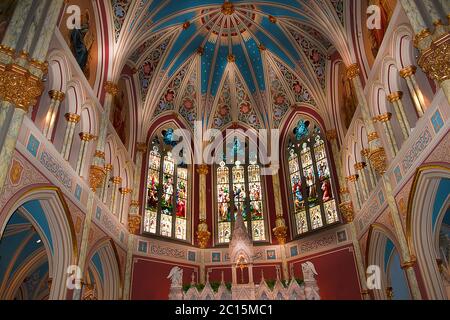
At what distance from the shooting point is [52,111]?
1180 centimetres

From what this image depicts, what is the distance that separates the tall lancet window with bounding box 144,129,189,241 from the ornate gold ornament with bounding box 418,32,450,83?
14.2 metres

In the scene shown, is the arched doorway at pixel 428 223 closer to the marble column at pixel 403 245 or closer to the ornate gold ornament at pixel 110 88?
the marble column at pixel 403 245

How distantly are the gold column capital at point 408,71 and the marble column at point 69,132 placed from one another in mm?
11141

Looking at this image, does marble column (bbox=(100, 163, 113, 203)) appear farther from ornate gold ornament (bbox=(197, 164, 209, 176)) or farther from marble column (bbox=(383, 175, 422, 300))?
marble column (bbox=(383, 175, 422, 300))

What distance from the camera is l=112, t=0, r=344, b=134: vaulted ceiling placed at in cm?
1777

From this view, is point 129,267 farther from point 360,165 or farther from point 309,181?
point 360,165

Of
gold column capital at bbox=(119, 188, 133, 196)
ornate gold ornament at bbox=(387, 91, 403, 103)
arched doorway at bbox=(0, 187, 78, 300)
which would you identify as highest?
ornate gold ornament at bbox=(387, 91, 403, 103)

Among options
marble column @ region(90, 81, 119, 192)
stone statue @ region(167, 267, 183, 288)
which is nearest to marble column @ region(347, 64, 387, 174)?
stone statue @ region(167, 267, 183, 288)

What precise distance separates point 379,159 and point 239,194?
9765 mm

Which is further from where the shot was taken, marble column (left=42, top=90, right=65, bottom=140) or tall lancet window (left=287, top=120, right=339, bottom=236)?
tall lancet window (left=287, top=120, right=339, bottom=236)

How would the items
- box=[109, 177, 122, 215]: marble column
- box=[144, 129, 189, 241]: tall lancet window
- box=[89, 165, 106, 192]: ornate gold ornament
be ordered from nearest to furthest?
box=[89, 165, 106, 192]: ornate gold ornament
box=[109, 177, 122, 215]: marble column
box=[144, 129, 189, 241]: tall lancet window

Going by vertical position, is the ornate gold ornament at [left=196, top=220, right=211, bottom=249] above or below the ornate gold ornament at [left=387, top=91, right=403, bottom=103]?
below

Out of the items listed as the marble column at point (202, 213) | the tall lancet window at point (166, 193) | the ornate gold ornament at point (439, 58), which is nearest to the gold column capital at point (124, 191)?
the tall lancet window at point (166, 193)

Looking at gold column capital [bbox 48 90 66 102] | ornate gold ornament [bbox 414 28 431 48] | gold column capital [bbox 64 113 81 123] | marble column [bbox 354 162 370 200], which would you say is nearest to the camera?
ornate gold ornament [bbox 414 28 431 48]
